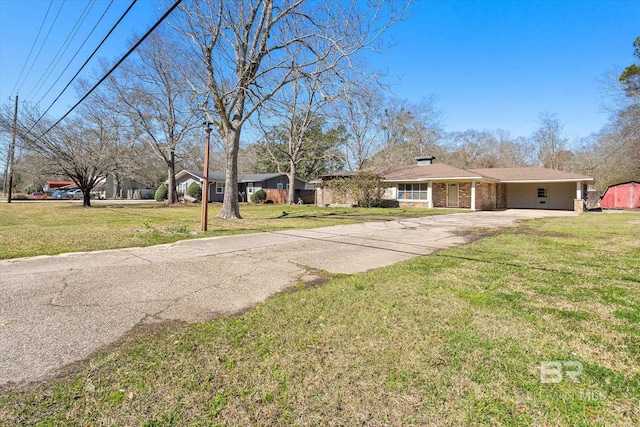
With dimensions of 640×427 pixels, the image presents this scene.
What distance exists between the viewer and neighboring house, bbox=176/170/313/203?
33625 mm

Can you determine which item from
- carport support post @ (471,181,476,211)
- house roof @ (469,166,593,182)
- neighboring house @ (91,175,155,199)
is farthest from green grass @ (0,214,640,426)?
neighboring house @ (91,175,155,199)

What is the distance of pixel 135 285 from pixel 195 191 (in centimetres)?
3038

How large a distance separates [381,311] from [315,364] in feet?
3.98

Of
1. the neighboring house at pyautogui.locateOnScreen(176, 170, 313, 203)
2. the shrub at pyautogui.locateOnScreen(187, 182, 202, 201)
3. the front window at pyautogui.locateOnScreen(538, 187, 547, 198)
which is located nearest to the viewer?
the front window at pyautogui.locateOnScreen(538, 187, 547, 198)

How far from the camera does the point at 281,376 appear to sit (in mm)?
2230

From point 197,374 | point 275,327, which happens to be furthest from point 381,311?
point 197,374

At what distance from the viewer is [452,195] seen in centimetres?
2423

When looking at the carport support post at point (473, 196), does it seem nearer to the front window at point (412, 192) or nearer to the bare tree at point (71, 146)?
the front window at point (412, 192)

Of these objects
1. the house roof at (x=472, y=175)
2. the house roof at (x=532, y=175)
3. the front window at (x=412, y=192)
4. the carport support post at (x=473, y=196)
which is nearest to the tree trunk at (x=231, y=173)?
the house roof at (x=472, y=175)

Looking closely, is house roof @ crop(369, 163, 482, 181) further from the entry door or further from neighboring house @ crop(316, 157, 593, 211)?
the entry door

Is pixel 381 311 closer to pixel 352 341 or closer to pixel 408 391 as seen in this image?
pixel 352 341

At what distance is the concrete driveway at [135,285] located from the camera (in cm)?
271

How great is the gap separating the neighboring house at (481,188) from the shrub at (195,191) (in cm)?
1449

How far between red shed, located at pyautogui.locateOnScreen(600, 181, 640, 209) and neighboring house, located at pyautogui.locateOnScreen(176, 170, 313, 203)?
2599cm
